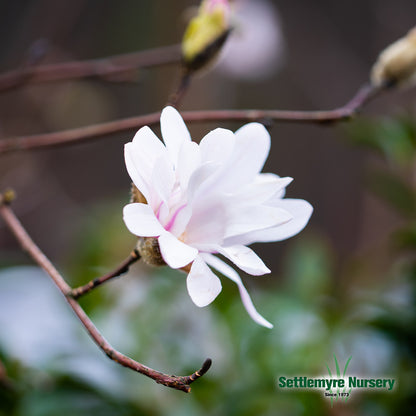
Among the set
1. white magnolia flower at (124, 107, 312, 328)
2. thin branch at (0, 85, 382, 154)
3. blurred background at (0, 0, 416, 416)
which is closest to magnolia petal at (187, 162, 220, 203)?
white magnolia flower at (124, 107, 312, 328)

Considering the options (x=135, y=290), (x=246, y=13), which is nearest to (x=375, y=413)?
(x=135, y=290)

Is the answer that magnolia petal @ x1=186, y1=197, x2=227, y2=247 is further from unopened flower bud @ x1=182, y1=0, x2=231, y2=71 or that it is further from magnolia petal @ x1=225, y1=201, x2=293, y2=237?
unopened flower bud @ x1=182, y1=0, x2=231, y2=71

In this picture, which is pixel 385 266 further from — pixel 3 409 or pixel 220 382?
pixel 3 409

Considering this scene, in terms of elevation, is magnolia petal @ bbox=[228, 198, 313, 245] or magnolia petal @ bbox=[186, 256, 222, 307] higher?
magnolia petal @ bbox=[228, 198, 313, 245]

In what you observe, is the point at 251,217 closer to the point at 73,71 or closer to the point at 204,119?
the point at 204,119

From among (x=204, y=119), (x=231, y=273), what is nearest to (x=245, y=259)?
(x=231, y=273)

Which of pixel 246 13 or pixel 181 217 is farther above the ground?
pixel 246 13
